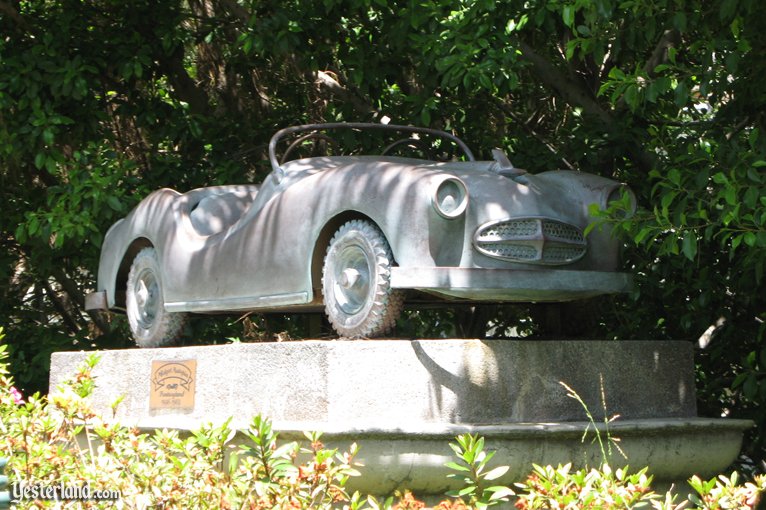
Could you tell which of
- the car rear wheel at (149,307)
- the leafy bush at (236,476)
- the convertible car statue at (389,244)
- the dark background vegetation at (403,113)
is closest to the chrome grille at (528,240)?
the convertible car statue at (389,244)

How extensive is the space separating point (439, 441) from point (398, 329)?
14.3ft

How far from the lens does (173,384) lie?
6398mm

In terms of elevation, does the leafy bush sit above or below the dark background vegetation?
below

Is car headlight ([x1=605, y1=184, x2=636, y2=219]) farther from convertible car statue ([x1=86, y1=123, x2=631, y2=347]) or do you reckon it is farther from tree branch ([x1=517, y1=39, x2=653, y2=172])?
tree branch ([x1=517, y1=39, x2=653, y2=172])

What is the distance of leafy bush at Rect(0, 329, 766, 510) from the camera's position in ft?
12.7

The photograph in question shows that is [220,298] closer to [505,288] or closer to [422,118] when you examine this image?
[505,288]

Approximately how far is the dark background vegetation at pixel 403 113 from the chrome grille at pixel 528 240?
0.39 metres

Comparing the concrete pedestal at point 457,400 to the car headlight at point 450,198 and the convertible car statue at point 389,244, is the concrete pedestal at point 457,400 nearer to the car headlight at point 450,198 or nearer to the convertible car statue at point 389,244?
the convertible car statue at point 389,244

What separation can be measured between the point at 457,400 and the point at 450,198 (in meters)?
0.96

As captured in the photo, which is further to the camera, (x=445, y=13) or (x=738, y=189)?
(x=445, y=13)

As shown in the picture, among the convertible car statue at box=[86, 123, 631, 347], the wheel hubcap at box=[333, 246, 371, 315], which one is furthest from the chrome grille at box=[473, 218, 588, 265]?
the wheel hubcap at box=[333, 246, 371, 315]

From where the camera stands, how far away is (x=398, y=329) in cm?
966

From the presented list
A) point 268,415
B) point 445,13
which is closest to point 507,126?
point 445,13

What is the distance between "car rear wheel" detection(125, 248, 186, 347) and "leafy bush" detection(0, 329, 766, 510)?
1.84 meters
